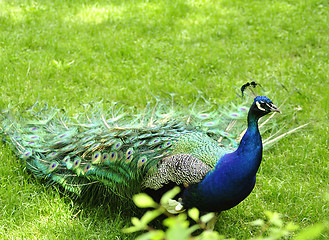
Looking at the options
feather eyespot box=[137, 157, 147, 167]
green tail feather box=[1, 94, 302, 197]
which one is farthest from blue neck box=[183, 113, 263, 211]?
feather eyespot box=[137, 157, 147, 167]

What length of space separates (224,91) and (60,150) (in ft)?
6.81

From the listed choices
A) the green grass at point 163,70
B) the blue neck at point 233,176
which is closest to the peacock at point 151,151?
the blue neck at point 233,176

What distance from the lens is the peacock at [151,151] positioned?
2.48 meters

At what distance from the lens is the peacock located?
2.48m

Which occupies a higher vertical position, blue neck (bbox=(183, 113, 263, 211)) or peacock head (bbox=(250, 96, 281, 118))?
peacock head (bbox=(250, 96, 281, 118))

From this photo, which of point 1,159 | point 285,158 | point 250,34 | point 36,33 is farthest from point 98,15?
point 285,158

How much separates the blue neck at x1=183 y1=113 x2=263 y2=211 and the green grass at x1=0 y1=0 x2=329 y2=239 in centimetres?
59

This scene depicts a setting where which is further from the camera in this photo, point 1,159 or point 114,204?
point 1,159

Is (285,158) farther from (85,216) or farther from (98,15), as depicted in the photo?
(98,15)

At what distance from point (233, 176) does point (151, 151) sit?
61 centimetres

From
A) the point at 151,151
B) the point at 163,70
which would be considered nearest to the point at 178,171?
the point at 151,151

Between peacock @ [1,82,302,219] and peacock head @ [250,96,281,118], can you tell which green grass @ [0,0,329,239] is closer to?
peacock @ [1,82,302,219]

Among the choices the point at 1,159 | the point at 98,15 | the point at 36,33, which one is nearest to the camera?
the point at 1,159

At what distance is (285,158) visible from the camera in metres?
3.64
